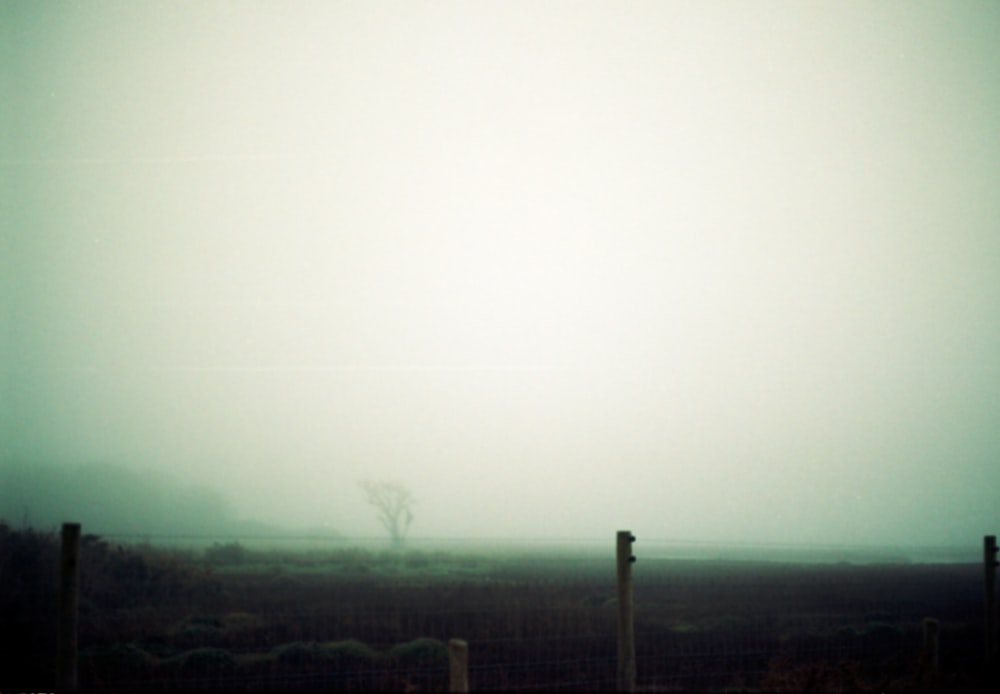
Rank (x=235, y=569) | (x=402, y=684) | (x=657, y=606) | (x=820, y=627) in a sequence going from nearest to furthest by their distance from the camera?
(x=402, y=684), (x=820, y=627), (x=657, y=606), (x=235, y=569)

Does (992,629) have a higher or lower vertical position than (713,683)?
higher

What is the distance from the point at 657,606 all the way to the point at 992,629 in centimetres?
1486

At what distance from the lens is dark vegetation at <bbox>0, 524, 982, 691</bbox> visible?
37.0 feet

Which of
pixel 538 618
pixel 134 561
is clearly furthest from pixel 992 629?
pixel 134 561

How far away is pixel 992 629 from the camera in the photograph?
10.5 m

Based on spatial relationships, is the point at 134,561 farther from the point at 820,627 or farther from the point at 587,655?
the point at 820,627

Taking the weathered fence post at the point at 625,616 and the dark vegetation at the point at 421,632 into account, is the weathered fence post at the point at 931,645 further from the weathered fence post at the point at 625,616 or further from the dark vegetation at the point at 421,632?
the weathered fence post at the point at 625,616

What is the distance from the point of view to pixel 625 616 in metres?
7.32

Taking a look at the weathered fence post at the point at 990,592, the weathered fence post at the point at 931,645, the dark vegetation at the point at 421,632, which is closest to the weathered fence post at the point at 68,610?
the dark vegetation at the point at 421,632

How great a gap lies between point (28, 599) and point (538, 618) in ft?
33.0

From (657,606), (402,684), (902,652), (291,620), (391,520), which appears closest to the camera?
(402,684)

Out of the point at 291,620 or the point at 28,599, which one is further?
the point at 291,620

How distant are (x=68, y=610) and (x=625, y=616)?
469 centimetres

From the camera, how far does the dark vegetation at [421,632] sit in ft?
37.0
